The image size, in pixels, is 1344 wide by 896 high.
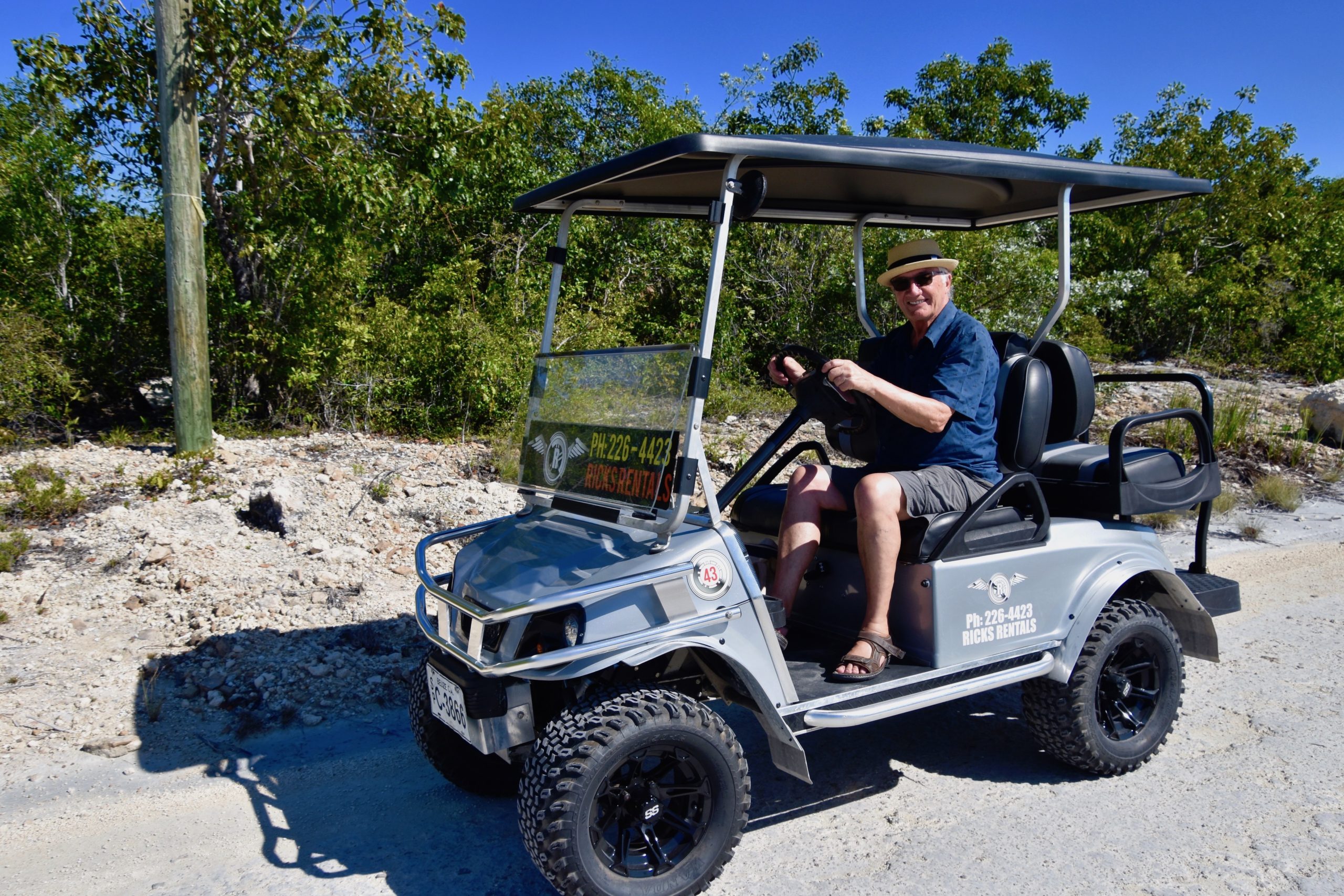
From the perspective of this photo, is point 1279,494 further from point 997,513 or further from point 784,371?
point 784,371

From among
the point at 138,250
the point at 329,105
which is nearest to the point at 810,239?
the point at 329,105

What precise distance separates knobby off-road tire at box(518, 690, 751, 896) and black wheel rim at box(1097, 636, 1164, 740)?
5.56 ft

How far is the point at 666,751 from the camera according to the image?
2.75 m

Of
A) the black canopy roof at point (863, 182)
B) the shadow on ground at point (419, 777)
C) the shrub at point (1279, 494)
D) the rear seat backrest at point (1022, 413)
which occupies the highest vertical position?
the black canopy roof at point (863, 182)

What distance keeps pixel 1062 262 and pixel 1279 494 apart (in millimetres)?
6086

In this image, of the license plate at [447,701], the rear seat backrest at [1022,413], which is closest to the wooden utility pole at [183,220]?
the license plate at [447,701]

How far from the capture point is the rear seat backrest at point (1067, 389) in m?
3.91

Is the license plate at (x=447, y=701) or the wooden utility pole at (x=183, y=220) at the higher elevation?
the wooden utility pole at (x=183, y=220)

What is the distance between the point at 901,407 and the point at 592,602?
4.37ft

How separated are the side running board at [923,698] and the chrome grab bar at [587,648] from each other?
1.52ft

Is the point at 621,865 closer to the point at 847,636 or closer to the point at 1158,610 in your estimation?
the point at 847,636

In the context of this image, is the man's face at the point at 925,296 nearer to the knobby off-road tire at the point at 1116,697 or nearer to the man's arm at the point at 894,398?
the man's arm at the point at 894,398

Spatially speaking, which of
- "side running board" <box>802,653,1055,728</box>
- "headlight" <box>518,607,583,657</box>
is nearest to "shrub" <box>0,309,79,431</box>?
"headlight" <box>518,607,583,657</box>

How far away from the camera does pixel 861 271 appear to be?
15.3 feet
